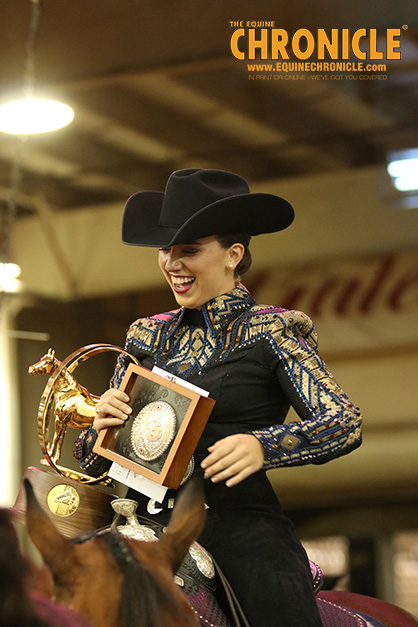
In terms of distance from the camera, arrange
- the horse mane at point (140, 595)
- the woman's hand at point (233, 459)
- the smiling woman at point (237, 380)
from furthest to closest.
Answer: the smiling woman at point (237, 380) → the woman's hand at point (233, 459) → the horse mane at point (140, 595)

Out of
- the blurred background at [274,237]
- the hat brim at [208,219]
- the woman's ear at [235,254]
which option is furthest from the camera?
the blurred background at [274,237]

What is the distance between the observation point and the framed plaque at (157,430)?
158 centimetres

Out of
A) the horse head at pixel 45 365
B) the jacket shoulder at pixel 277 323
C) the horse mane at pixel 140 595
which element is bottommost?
the horse mane at pixel 140 595

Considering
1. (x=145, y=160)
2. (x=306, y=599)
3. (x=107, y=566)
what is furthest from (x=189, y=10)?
(x=107, y=566)

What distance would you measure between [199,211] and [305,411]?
0.43 metres

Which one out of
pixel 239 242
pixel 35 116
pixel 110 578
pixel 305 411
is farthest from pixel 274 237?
pixel 110 578

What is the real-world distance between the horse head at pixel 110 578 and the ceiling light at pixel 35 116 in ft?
12.2

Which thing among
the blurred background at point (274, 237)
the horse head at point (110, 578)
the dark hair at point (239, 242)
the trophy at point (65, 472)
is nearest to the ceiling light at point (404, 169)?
the blurred background at point (274, 237)

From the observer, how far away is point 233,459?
1520mm

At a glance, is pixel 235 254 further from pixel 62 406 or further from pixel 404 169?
pixel 404 169

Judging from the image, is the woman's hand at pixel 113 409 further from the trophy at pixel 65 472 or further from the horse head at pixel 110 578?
the horse head at pixel 110 578

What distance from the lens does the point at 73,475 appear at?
184 centimetres

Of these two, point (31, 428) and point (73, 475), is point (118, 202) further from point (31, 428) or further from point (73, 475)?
point (73, 475)

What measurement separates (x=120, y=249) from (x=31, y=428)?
1.53 metres
